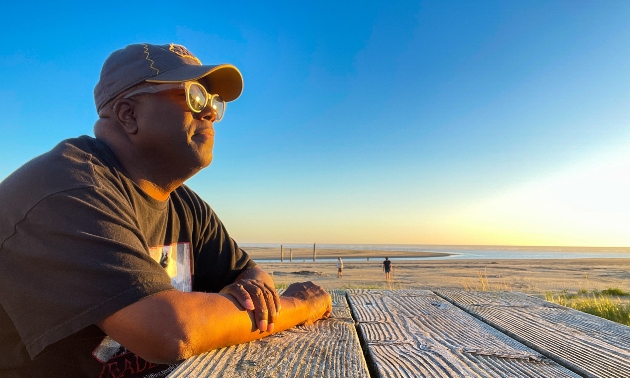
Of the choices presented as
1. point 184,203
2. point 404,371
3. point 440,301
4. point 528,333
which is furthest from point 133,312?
point 440,301

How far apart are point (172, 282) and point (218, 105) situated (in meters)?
1.02

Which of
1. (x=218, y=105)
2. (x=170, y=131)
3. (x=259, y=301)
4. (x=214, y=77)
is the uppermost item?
(x=214, y=77)

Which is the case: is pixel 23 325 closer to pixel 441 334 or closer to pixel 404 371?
pixel 404 371

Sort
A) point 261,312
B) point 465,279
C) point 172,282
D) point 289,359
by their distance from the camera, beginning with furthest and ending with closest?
1. point 465,279
2. point 172,282
3. point 261,312
4. point 289,359

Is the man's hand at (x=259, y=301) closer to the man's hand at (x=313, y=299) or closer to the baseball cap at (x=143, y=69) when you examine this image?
the man's hand at (x=313, y=299)

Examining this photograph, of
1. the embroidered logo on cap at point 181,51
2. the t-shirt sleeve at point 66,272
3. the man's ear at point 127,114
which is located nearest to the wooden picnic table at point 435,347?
the t-shirt sleeve at point 66,272

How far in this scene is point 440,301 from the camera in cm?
234

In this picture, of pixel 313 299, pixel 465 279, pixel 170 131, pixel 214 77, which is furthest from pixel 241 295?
pixel 465 279

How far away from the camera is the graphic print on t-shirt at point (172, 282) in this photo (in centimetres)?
141

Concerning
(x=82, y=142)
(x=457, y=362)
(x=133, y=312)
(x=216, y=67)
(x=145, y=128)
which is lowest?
(x=457, y=362)

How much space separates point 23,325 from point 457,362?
1284 mm

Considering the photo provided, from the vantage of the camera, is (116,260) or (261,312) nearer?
(116,260)

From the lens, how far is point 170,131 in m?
1.92

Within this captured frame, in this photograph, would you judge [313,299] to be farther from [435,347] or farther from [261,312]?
[435,347]
